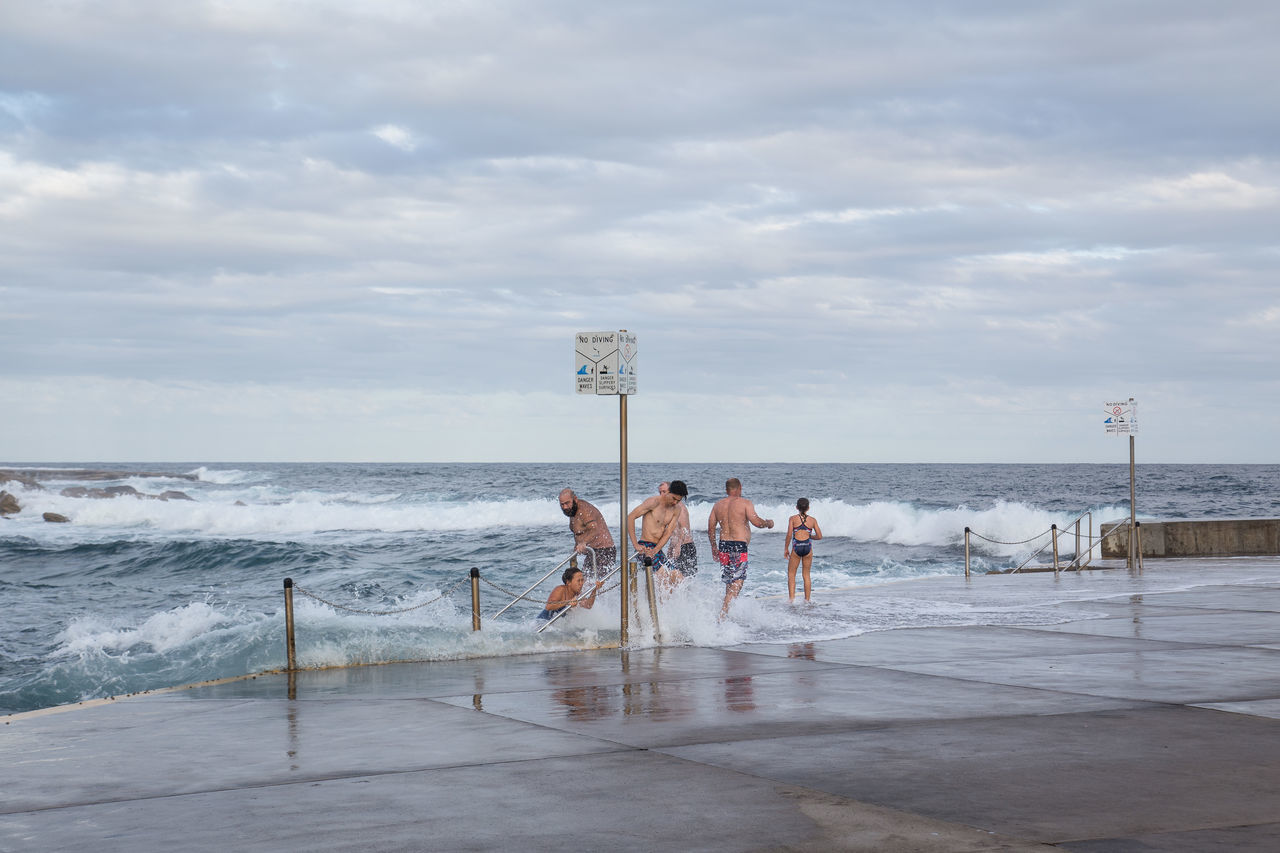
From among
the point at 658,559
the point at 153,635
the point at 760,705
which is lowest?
the point at 153,635

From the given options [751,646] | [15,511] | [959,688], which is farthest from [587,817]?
[15,511]

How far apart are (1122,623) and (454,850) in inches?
458

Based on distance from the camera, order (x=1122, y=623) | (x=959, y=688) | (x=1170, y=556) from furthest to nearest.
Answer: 1. (x=1170, y=556)
2. (x=1122, y=623)
3. (x=959, y=688)

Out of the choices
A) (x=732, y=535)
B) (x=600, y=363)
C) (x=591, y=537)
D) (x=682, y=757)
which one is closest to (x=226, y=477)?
(x=732, y=535)

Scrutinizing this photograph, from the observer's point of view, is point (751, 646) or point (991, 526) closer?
point (751, 646)

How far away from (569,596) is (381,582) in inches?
624

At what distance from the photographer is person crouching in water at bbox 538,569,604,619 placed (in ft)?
47.0

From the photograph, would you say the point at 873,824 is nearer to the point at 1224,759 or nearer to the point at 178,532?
the point at 1224,759

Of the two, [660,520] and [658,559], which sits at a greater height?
[660,520]

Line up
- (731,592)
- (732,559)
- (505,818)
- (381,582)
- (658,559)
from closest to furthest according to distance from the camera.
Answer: (505,818), (658,559), (731,592), (732,559), (381,582)

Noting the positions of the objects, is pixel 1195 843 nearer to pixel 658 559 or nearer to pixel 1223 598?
pixel 658 559

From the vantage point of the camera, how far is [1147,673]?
34.6 ft

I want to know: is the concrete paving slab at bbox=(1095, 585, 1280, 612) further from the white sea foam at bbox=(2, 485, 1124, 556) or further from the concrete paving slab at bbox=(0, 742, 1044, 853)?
the white sea foam at bbox=(2, 485, 1124, 556)

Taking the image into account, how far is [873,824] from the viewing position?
5570 millimetres
